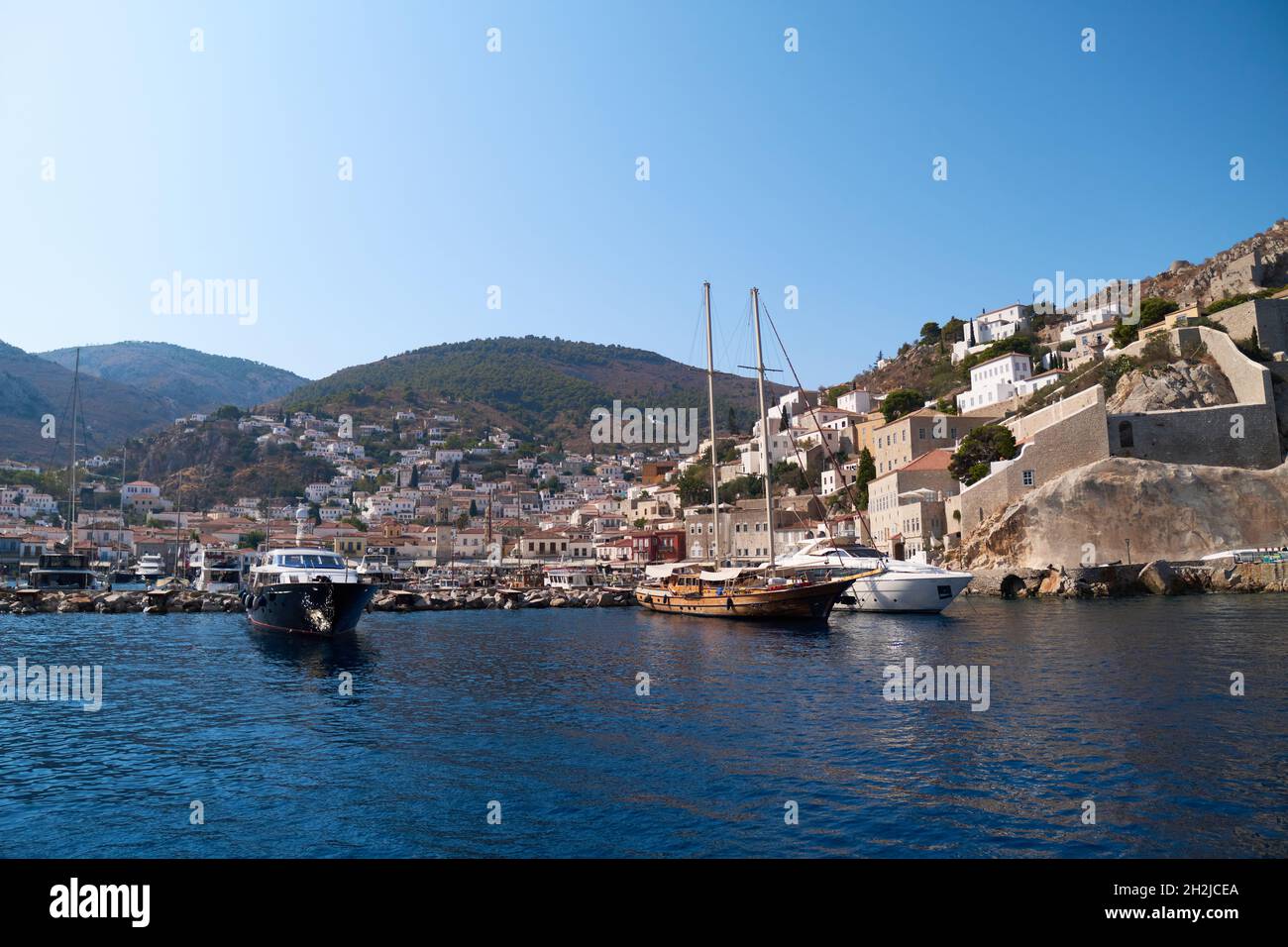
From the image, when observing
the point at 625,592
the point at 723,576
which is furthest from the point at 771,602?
the point at 625,592

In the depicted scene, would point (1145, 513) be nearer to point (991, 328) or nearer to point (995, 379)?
point (995, 379)

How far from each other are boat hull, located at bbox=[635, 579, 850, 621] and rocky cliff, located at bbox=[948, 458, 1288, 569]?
54.0 feet

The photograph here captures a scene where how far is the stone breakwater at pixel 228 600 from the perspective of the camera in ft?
151

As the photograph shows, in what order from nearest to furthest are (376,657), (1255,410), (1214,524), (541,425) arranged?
(376,657)
(1214,524)
(1255,410)
(541,425)

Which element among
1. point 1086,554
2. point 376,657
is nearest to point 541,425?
point 1086,554

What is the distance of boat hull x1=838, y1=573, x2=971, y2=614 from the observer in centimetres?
3494

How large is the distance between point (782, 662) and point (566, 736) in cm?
954

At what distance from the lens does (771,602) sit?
33.9 m

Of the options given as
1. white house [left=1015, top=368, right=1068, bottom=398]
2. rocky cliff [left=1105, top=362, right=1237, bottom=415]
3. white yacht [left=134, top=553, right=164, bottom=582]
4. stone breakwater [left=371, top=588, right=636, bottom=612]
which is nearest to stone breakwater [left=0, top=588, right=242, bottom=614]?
stone breakwater [left=371, top=588, right=636, bottom=612]

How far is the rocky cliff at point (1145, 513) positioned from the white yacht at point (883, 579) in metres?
10.8
